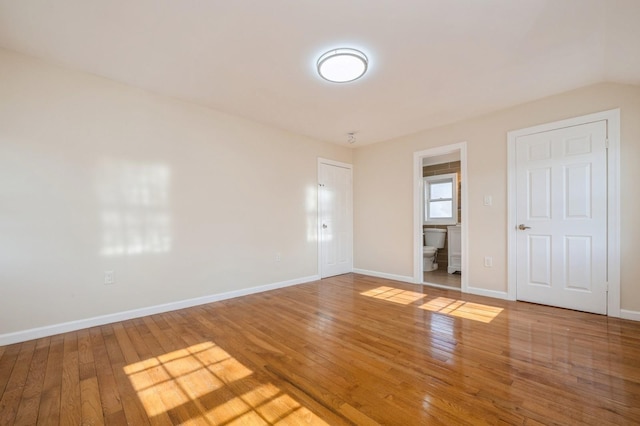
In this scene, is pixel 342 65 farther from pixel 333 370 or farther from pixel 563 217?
pixel 563 217

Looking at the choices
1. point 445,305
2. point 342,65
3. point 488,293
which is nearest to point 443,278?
point 488,293

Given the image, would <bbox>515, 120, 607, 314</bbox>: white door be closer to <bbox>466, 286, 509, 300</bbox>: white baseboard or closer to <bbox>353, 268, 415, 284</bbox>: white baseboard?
<bbox>466, 286, 509, 300</bbox>: white baseboard

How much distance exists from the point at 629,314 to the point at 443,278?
226cm

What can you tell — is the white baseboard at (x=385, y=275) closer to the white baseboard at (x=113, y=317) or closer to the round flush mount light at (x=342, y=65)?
the white baseboard at (x=113, y=317)

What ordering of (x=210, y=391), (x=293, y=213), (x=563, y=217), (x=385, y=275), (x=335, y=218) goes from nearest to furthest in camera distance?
(x=210, y=391) < (x=563, y=217) < (x=293, y=213) < (x=385, y=275) < (x=335, y=218)

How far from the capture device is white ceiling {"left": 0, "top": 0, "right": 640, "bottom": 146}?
6.05ft

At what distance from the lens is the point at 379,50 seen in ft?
7.43

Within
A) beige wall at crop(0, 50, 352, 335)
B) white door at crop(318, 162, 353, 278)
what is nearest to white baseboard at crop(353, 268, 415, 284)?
white door at crop(318, 162, 353, 278)

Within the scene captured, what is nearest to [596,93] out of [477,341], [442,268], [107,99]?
[477,341]

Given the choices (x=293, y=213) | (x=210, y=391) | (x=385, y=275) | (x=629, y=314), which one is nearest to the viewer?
(x=210, y=391)

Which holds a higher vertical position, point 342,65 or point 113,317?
point 342,65

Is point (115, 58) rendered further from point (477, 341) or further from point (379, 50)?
point (477, 341)

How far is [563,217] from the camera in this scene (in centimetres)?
310

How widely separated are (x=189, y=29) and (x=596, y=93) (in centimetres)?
400
